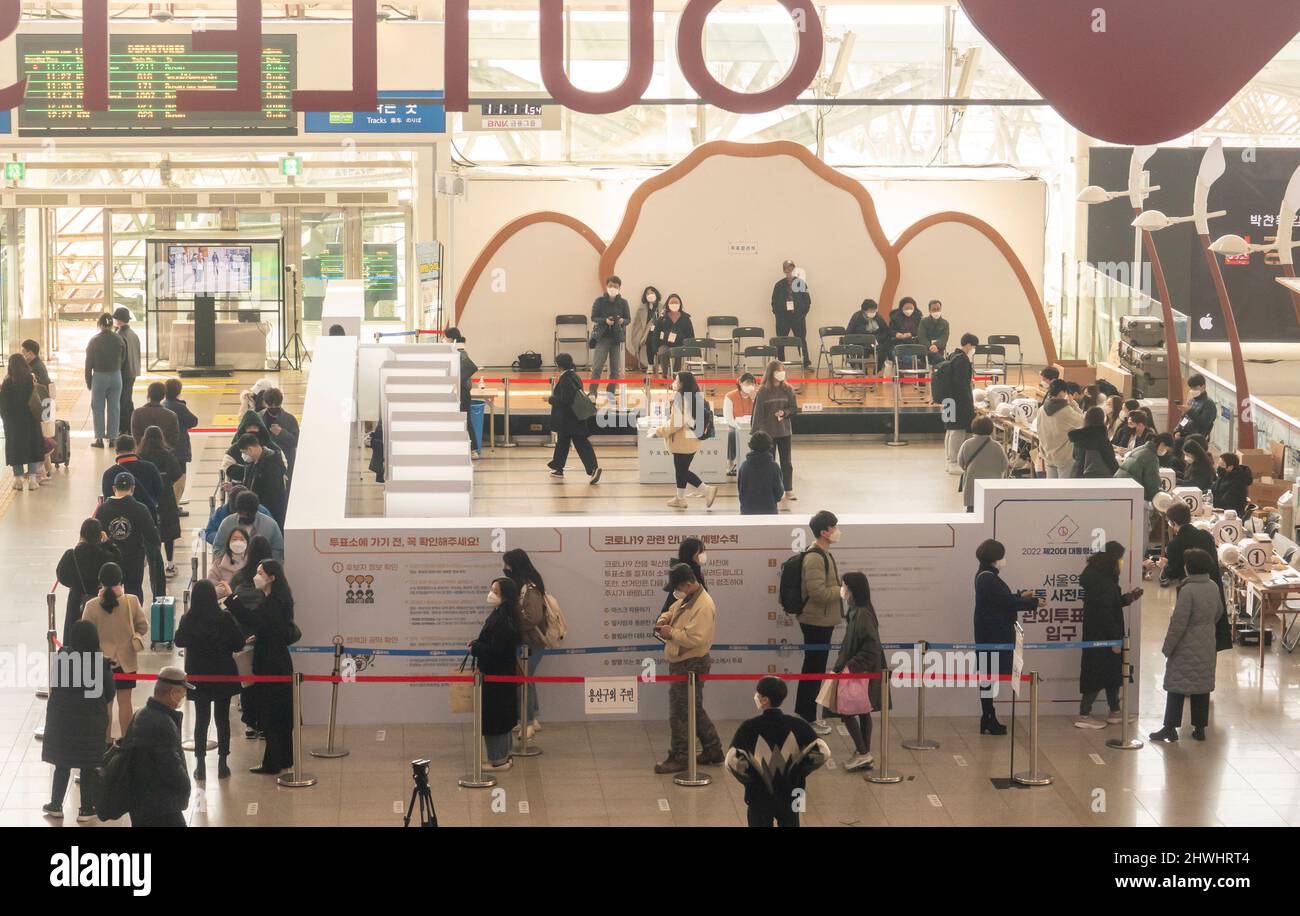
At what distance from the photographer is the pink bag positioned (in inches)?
416

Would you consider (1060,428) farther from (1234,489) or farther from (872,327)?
(872,327)

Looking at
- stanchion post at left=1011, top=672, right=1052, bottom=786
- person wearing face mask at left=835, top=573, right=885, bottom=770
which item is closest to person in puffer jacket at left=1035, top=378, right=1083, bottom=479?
stanchion post at left=1011, top=672, right=1052, bottom=786

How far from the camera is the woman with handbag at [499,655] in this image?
→ 412 inches

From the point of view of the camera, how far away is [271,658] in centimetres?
1051

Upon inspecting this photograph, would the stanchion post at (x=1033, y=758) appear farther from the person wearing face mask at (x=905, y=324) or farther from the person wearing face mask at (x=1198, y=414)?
the person wearing face mask at (x=905, y=324)

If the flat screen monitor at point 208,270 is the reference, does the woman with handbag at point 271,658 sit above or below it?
below

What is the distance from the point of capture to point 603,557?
1137 cm

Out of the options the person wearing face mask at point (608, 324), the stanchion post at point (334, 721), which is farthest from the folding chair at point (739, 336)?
the stanchion post at point (334, 721)

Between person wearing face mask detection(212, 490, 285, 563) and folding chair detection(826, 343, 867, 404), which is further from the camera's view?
folding chair detection(826, 343, 867, 404)

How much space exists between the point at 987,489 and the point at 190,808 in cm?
525

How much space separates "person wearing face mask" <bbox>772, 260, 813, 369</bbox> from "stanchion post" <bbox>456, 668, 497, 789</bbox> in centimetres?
1432

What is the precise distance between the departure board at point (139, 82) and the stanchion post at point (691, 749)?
557 inches

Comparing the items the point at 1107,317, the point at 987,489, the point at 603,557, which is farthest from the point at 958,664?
the point at 1107,317

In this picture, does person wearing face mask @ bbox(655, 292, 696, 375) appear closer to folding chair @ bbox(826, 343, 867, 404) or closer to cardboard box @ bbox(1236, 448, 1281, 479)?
folding chair @ bbox(826, 343, 867, 404)
